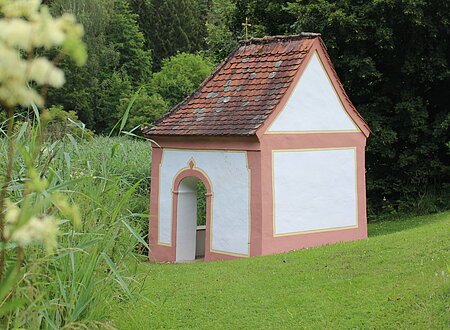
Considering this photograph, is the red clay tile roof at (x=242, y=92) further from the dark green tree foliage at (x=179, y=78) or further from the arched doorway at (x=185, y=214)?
the dark green tree foliage at (x=179, y=78)

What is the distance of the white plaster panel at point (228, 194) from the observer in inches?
495

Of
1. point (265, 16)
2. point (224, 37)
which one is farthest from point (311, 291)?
point (224, 37)

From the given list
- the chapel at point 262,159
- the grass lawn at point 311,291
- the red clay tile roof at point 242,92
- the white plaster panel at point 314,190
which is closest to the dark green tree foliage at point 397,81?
the red clay tile roof at point 242,92

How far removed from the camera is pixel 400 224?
17.6m

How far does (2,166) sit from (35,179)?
4.79 meters

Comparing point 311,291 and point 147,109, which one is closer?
point 311,291

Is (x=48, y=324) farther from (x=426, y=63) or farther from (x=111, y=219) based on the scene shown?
(x=426, y=63)

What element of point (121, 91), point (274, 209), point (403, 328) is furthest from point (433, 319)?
point (121, 91)

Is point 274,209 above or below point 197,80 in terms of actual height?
below

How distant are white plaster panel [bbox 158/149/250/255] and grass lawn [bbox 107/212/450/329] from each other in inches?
49.7

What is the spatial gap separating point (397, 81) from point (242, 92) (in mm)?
7603

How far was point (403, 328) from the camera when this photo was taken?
22.9 feet

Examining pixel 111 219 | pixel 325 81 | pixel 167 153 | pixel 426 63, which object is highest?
pixel 426 63

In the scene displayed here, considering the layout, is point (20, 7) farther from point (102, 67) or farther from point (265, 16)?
point (102, 67)
